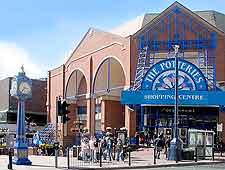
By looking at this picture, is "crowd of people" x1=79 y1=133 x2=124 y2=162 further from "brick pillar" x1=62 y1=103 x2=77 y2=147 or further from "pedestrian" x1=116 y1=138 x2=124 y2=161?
"brick pillar" x1=62 y1=103 x2=77 y2=147

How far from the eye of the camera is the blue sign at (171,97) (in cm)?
4512

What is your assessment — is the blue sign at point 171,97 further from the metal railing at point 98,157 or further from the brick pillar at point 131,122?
the metal railing at point 98,157

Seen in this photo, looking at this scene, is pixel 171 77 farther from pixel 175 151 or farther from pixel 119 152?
pixel 119 152

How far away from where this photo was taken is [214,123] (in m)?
51.2

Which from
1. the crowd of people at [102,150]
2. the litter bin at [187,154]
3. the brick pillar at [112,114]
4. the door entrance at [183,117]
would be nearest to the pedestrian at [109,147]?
the crowd of people at [102,150]

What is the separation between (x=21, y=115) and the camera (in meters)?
31.7

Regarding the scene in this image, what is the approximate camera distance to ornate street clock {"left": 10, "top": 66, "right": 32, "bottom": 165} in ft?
103

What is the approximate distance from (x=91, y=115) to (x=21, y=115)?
2969cm

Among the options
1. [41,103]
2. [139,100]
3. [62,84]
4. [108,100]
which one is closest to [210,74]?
[139,100]

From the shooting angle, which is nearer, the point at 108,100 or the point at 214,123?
the point at 214,123

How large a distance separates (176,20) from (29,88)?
23.5 meters

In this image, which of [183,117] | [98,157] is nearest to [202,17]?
[183,117]

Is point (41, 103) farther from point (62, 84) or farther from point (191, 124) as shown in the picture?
point (191, 124)

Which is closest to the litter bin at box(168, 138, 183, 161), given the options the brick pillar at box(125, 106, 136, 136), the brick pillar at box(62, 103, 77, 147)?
the brick pillar at box(125, 106, 136, 136)
